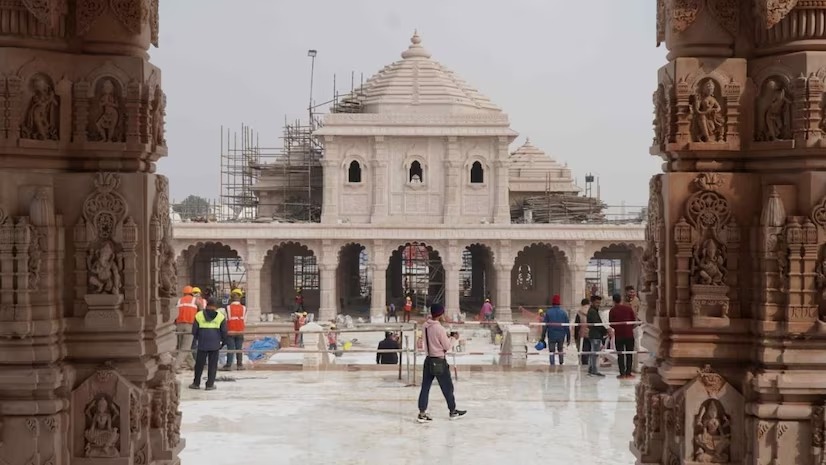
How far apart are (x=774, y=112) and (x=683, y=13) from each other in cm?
73

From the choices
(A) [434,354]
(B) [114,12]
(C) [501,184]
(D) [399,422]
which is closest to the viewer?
(B) [114,12]

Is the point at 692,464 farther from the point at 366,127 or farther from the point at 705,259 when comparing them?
the point at 366,127

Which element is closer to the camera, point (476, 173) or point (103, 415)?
point (103, 415)

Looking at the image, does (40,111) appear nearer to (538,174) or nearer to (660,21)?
(660,21)

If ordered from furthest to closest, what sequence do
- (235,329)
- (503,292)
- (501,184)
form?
1. (501,184)
2. (503,292)
3. (235,329)

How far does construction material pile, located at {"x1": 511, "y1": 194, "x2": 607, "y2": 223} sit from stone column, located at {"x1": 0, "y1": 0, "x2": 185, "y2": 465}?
35.8 m

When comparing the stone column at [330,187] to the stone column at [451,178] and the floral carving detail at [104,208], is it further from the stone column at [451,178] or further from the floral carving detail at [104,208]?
the floral carving detail at [104,208]

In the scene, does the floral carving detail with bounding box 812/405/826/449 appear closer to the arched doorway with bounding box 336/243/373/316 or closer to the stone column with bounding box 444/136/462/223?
the arched doorway with bounding box 336/243/373/316

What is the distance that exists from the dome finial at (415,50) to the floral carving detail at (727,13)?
1470 inches

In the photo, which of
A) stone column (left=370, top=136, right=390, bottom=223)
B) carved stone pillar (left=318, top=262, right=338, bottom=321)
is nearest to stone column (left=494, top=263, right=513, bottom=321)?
stone column (left=370, top=136, right=390, bottom=223)

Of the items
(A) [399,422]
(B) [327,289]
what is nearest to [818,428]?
(A) [399,422]

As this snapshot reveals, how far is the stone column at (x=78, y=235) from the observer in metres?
4.91

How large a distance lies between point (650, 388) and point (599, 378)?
707cm

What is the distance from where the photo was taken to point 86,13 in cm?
518
